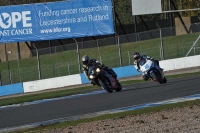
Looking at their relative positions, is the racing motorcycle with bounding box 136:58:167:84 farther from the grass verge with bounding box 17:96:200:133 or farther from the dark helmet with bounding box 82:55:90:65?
the grass verge with bounding box 17:96:200:133

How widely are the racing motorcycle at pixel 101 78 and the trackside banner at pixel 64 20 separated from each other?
19.8 metres

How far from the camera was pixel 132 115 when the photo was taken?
14.8 metres

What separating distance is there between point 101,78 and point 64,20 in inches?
822

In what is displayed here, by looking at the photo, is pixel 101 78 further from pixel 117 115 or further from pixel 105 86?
pixel 117 115

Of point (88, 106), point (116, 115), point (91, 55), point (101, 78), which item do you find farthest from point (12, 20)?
point (116, 115)

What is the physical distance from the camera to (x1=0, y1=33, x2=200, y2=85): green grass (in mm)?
36062

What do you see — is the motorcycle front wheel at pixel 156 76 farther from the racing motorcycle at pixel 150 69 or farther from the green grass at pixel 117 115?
the green grass at pixel 117 115

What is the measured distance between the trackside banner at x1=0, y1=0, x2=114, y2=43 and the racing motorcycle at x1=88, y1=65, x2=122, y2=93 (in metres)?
19.8

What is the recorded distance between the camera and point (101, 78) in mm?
21688

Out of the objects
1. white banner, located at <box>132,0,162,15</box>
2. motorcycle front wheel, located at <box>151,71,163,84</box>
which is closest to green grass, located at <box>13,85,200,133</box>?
motorcycle front wheel, located at <box>151,71,163,84</box>

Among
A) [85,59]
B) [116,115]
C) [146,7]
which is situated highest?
[146,7]

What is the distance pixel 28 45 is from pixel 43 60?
526cm

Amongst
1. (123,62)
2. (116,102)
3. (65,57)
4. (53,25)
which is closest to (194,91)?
(116,102)

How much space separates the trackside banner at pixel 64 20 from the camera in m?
41.8
